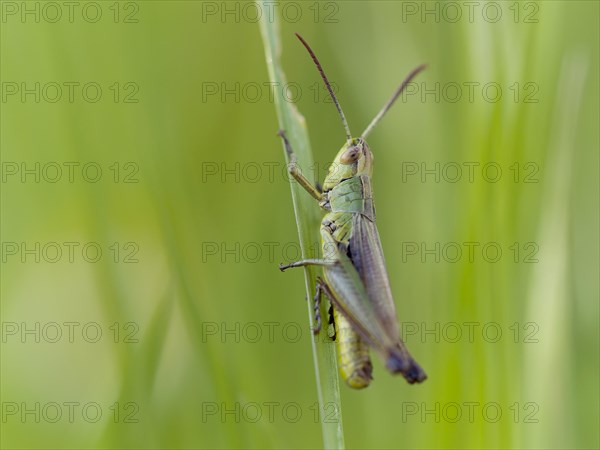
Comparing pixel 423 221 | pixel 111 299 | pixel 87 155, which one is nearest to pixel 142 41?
pixel 87 155

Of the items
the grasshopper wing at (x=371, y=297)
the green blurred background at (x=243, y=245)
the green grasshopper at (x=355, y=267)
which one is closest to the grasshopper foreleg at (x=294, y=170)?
the green grasshopper at (x=355, y=267)

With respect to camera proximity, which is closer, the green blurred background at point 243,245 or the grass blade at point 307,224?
the grass blade at point 307,224

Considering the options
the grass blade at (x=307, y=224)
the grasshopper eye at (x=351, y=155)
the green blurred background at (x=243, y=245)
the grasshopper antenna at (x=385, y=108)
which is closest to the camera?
the grass blade at (x=307, y=224)

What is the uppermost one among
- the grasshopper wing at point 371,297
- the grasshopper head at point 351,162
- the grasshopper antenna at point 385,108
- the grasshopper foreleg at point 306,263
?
the grasshopper antenna at point 385,108

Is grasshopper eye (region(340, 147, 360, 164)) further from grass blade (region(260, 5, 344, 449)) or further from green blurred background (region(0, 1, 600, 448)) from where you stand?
grass blade (region(260, 5, 344, 449))

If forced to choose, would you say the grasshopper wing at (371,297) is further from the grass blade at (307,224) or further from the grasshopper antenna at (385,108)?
the grasshopper antenna at (385,108)

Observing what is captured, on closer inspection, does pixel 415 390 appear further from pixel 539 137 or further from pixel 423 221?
pixel 539 137
